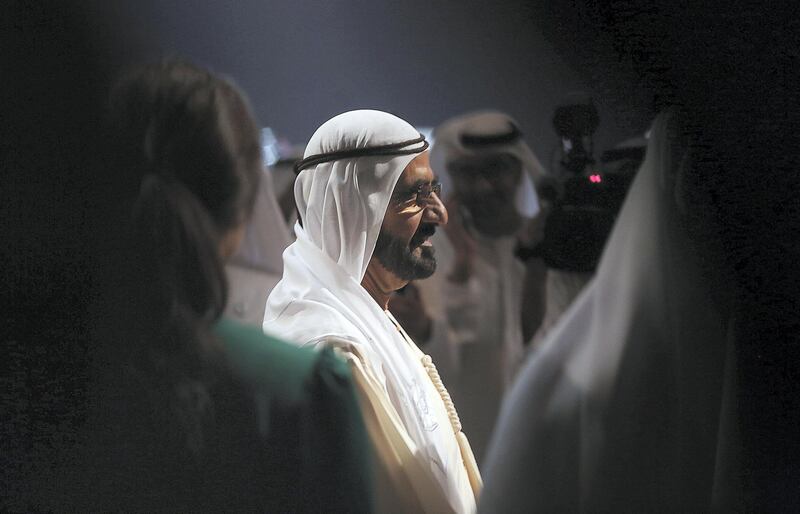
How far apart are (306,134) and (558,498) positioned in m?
1.07

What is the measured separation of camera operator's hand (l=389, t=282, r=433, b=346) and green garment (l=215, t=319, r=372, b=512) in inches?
9.2

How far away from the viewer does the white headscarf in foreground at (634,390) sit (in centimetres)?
199

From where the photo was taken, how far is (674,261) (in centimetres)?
205

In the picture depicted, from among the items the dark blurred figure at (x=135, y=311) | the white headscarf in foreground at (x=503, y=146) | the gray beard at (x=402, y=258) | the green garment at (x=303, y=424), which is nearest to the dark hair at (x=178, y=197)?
the dark blurred figure at (x=135, y=311)

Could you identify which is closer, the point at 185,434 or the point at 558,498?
the point at 558,498

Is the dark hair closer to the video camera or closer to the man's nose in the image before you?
the man's nose

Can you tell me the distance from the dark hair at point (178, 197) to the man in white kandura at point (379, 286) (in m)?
0.18

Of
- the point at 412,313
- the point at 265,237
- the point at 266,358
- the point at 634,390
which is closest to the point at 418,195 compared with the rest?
the point at 412,313

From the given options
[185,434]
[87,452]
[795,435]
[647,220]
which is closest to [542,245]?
[647,220]

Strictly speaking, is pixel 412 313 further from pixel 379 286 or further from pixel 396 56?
pixel 396 56

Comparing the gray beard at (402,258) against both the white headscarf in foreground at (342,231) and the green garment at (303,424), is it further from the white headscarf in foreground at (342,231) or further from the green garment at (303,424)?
the green garment at (303,424)

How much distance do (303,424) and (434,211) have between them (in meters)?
0.61

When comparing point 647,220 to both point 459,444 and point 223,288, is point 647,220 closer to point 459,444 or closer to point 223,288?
point 459,444

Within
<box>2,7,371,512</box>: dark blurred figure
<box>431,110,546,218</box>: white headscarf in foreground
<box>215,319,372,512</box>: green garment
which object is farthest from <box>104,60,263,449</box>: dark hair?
<box>431,110,546,218</box>: white headscarf in foreground
